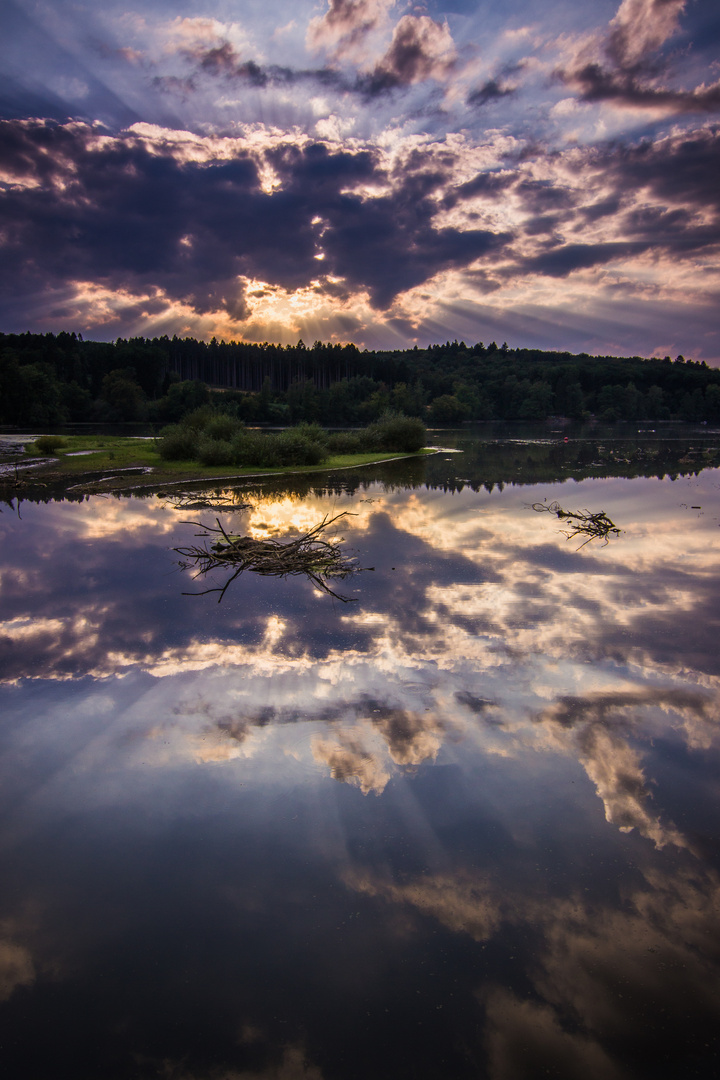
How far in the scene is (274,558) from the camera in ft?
50.7

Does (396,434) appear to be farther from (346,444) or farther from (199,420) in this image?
(199,420)

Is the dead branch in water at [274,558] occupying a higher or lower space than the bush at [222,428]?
lower

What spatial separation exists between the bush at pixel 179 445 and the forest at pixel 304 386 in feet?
163

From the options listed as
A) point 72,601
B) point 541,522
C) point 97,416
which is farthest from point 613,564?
point 97,416

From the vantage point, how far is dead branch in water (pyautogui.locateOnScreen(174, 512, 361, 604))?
15.0 metres

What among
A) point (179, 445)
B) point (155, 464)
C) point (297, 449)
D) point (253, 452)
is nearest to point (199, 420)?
point (179, 445)

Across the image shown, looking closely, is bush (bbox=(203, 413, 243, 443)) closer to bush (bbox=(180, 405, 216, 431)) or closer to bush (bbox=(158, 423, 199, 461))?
bush (bbox=(158, 423, 199, 461))

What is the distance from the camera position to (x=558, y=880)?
5145mm

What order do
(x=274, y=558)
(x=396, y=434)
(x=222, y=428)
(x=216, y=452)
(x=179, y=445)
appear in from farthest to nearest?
(x=396, y=434)
(x=222, y=428)
(x=179, y=445)
(x=216, y=452)
(x=274, y=558)

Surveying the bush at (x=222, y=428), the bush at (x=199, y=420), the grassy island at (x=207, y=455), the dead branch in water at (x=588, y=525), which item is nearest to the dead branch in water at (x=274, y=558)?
the dead branch in water at (x=588, y=525)

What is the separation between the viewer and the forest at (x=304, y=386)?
113250 mm

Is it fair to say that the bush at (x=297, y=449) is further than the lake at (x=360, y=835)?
Yes

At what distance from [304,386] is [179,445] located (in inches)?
3889

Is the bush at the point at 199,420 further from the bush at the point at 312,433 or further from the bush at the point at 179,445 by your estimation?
the bush at the point at 312,433
